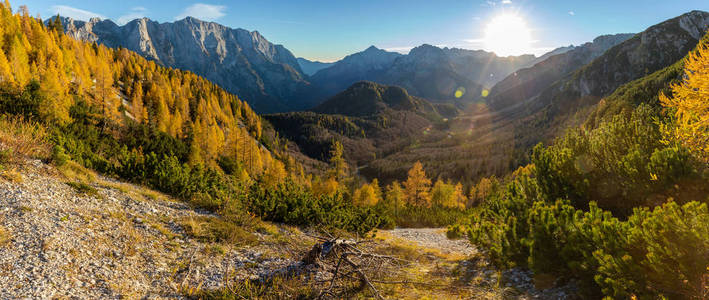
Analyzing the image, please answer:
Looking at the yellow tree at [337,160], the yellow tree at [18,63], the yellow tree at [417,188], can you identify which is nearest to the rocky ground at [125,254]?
the yellow tree at [417,188]

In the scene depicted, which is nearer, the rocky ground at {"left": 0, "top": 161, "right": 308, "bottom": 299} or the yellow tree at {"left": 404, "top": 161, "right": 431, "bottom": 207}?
the rocky ground at {"left": 0, "top": 161, "right": 308, "bottom": 299}

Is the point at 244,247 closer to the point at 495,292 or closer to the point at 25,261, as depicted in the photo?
the point at 25,261

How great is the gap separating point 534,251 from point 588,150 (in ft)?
23.9

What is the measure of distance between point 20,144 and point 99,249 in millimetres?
7818

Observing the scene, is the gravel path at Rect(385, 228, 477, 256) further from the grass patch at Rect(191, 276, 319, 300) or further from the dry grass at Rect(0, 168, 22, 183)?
the dry grass at Rect(0, 168, 22, 183)

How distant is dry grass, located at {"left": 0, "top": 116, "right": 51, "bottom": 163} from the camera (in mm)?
9555

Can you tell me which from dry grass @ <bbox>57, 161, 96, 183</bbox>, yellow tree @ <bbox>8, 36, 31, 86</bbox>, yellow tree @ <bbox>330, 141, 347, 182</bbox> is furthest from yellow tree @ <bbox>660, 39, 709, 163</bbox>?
yellow tree @ <bbox>8, 36, 31, 86</bbox>

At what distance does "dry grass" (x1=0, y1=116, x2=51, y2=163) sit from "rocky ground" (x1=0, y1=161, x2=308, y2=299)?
1.96ft

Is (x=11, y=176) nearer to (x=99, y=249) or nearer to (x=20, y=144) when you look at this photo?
(x=20, y=144)

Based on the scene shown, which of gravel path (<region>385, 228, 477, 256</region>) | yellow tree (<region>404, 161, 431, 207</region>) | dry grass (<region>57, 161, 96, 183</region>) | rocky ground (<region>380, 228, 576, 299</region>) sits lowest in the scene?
yellow tree (<region>404, 161, 431, 207</region>)

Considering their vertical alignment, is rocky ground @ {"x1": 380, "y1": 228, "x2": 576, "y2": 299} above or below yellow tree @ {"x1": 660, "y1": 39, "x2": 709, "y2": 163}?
below

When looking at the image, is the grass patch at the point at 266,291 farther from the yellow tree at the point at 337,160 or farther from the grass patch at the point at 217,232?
the yellow tree at the point at 337,160

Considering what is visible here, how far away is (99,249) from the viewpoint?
A: 21.1 feet

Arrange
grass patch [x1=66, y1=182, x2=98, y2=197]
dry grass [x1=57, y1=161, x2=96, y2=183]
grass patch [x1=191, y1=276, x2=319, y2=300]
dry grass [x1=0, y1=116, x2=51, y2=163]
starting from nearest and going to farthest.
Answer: grass patch [x1=191, y1=276, x2=319, y2=300] < grass patch [x1=66, y1=182, x2=98, y2=197] < dry grass [x1=0, y1=116, x2=51, y2=163] < dry grass [x1=57, y1=161, x2=96, y2=183]
